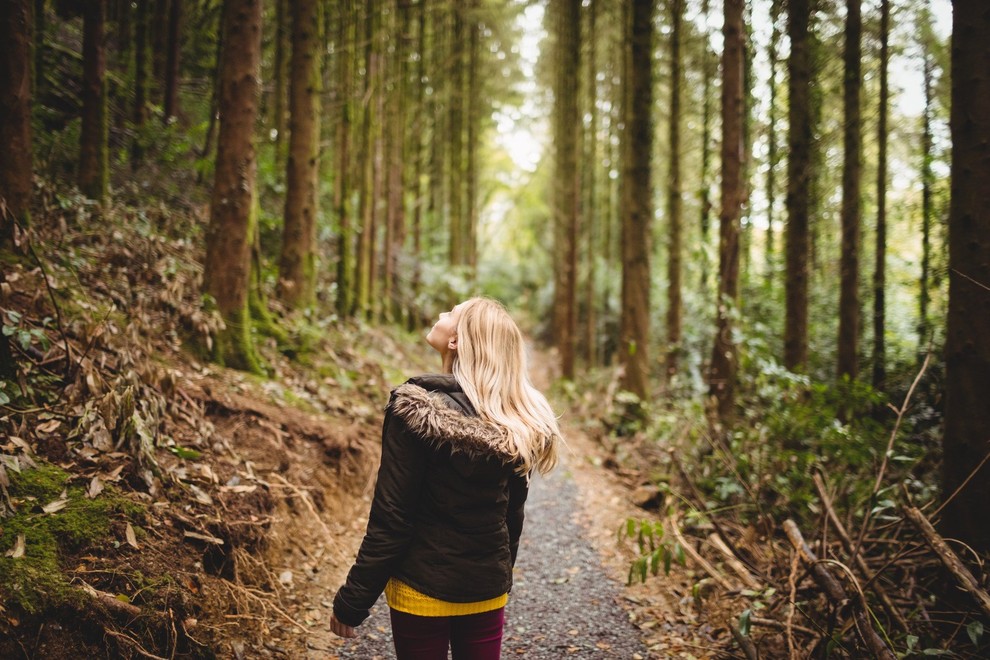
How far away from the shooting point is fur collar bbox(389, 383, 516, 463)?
2117 mm

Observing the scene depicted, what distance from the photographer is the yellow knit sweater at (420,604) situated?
2.17 meters

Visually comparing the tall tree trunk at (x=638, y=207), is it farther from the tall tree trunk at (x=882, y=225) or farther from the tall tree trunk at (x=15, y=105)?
the tall tree trunk at (x=15, y=105)

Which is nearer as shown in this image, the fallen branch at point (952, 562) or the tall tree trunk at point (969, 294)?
the fallen branch at point (952, 562)

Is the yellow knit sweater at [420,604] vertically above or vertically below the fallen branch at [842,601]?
above

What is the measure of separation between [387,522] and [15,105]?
5.34 metres

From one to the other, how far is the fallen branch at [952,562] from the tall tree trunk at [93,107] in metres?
9.37

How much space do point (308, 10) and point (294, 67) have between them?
898 millimetres

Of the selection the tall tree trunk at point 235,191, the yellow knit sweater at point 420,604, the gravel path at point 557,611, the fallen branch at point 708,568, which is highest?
the tall tree trunk at point 235,191

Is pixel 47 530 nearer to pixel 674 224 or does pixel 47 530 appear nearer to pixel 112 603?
pixel 112 603

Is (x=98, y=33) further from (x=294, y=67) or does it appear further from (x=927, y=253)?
(x=927, y=253)

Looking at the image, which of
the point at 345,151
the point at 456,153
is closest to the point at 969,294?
the point at 345,151

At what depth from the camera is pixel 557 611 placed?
465 centimetres

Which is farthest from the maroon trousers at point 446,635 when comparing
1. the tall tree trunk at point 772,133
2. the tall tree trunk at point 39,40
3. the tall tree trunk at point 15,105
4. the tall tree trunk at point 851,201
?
the tall tree trunk at point 39,40

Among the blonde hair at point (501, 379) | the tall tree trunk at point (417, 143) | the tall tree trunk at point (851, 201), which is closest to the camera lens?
the blonde hair at point (501, 379)
